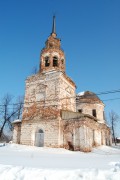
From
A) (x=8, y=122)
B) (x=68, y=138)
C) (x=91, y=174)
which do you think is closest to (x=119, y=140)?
(x=8, y=122)

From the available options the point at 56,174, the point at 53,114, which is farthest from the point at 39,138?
the point at 56,174

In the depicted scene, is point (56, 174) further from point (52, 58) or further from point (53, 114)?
point (52, 58)

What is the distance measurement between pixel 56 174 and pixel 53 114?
1421 centimetres

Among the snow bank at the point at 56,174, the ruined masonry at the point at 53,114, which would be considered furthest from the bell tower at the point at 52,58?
the snow bank at the point at 56,174

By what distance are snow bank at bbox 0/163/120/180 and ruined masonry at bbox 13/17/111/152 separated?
38.5 ft

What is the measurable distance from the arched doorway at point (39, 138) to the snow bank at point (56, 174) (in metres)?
Result: 14.0

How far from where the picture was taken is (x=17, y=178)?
517 centimetres

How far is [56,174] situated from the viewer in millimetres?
5273

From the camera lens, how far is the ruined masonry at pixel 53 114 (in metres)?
18.5

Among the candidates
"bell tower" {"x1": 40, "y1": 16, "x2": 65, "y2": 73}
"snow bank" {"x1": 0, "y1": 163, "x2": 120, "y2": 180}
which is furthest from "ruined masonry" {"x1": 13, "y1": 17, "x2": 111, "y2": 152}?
"snow bank" {"x1": 0, "y1": 163, "x2": 120, "y2": 180}

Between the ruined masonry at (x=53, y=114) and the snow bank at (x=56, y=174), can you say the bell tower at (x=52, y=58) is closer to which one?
the ruined masonry at (x=53, y=114)

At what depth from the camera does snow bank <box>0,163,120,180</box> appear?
5020mm

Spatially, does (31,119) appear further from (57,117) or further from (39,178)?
(39,178)

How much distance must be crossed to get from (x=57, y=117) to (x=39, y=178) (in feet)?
46.0
